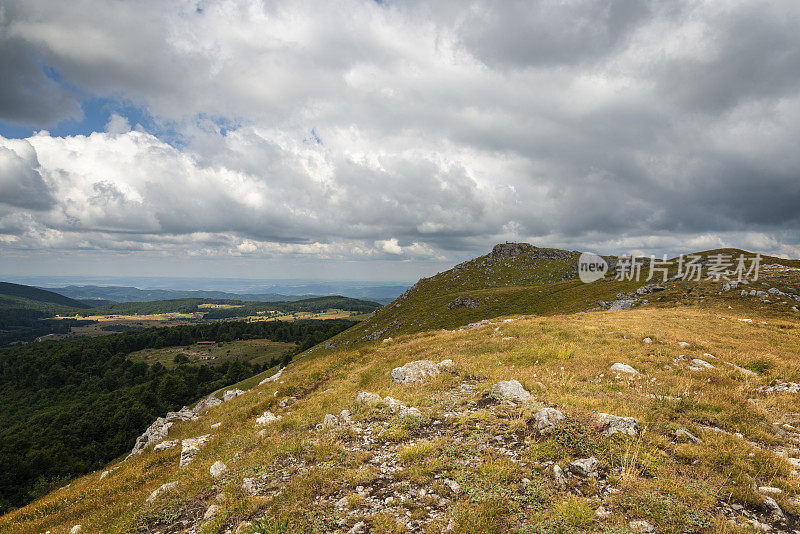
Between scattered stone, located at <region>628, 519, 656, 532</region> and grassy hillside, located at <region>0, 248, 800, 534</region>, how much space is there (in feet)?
0.17

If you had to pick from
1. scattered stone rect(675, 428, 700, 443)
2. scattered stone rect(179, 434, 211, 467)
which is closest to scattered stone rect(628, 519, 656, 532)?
scattered stone rect(675, 428, 700, 443)

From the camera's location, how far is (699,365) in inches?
619

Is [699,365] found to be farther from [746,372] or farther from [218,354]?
[218,354]

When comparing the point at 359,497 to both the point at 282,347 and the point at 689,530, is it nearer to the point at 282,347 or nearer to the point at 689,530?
the point at 689,530

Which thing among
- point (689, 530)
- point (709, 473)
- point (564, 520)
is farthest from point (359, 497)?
point (709, 473)

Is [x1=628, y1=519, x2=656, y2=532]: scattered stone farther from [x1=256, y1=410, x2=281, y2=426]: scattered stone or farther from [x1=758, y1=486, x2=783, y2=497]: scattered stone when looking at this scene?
[x1=256, y1=410, x2=281, y2=426]: scattered stone

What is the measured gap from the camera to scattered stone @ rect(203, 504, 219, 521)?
8.22 metres

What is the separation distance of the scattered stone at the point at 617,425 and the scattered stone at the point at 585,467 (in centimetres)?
149

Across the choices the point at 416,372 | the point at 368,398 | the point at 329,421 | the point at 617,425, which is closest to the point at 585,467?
the point at 617,425

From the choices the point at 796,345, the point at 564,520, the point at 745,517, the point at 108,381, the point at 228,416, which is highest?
the point at 796,345

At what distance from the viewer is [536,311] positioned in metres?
69.0

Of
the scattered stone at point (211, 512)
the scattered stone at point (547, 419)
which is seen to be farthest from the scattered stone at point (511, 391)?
the scattered stone at point (211, 512)

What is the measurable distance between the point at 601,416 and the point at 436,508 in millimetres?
6176

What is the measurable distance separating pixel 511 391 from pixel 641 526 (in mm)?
7117
